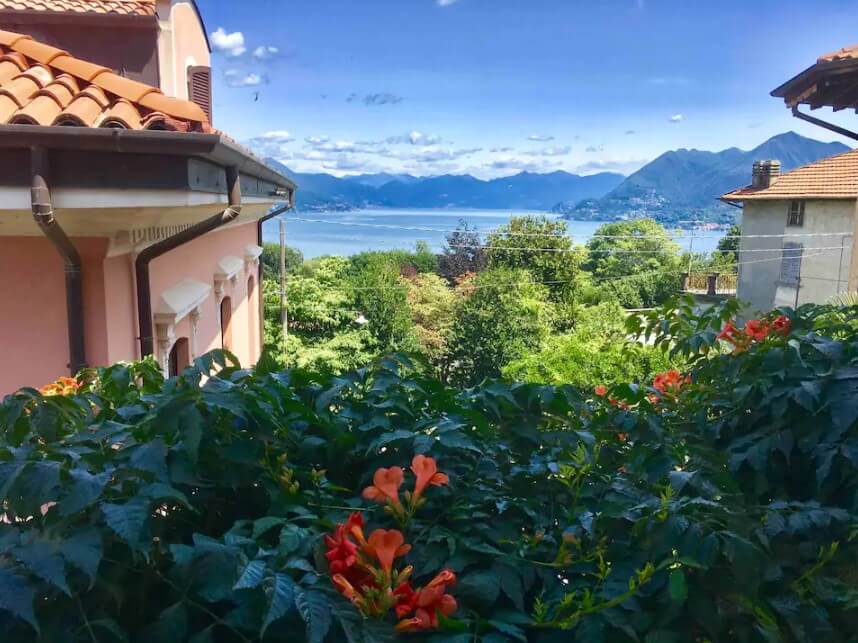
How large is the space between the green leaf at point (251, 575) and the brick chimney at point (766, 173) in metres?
23.8

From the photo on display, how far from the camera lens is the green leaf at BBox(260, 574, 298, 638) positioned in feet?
2.65

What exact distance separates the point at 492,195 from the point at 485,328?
85.2 meters

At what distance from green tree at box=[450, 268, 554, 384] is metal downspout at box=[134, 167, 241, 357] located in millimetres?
17960

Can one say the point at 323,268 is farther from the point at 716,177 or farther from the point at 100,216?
the point at 716,177

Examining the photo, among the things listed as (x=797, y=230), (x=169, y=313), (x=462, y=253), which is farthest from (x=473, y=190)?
(x=169, y=313)

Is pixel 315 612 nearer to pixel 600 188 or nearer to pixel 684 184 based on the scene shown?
pixel 684 184

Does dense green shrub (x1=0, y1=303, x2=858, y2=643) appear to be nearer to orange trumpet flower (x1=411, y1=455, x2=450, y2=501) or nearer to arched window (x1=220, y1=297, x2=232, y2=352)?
orange trumpet flower (x1=411, y1=455, x2=450, y2=501)

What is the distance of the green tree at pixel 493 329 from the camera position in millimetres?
21859

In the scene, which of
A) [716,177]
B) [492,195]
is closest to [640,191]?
[716,177]

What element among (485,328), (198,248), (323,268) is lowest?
(485,328)

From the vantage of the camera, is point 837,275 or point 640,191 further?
point 640,191

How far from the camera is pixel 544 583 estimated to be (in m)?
1.06

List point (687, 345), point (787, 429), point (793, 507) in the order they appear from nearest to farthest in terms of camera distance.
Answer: point (793, 507) < point (787, 429) < point (687, 345)

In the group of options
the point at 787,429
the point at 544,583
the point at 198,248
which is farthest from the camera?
the point at 198,248
